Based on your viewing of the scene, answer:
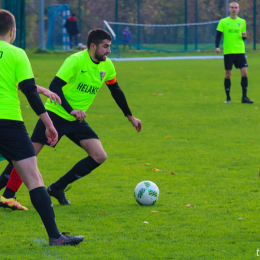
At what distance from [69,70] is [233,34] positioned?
8.44m

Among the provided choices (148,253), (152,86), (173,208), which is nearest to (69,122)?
(173,208)

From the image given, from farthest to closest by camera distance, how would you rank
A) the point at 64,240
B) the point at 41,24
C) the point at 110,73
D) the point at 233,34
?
the point at 41,24 < the point at 233,34 < the point at 110,73 < the point at 64,240

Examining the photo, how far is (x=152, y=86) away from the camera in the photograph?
57.1 ft

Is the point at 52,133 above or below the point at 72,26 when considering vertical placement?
below

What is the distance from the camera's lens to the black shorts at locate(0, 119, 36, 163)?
12.8 feet

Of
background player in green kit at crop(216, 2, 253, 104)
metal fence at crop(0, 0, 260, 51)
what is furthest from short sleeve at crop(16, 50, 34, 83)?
metal fence at crop(0, 0, 260, 51)

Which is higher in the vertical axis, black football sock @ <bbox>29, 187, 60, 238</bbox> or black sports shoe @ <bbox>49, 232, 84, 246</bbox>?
black football sock @ <bbox>29, 187, 60, 238</bbox>

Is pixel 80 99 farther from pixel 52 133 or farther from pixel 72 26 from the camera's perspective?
pixel 72 26

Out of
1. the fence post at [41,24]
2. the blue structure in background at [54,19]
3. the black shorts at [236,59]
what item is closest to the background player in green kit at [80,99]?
the black shorts at [236,59]

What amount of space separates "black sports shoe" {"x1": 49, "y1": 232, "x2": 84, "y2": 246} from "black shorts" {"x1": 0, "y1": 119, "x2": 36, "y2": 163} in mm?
720

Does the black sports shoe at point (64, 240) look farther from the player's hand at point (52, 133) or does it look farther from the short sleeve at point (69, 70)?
the short sleeve at point (69, 70)

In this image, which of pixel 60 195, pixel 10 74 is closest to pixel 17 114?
pixel 10 74

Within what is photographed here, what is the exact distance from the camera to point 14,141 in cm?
392

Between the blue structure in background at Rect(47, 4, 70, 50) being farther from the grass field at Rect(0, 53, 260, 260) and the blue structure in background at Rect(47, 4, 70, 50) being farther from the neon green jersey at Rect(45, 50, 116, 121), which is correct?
the neon green jersey at Rect(45, 50, 116, 121)
